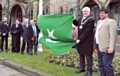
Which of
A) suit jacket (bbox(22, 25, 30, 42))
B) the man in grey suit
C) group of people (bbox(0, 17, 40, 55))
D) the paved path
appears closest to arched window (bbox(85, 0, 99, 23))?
group of people (bbox(0, 17, 40, 55))

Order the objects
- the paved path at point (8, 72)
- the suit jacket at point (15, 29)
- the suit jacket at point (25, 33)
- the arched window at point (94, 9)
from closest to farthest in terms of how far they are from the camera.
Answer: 1. the paved path at point (8, 72)
2. the suit jacket at point (25, 33)
3. the suit jacket at point (15, 29)
4. the arched window at point (94, 9)

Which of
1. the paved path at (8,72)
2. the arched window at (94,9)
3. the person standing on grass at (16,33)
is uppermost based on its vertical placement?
the arched window at (94,9)

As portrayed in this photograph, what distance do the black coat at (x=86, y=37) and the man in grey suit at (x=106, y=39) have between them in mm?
490

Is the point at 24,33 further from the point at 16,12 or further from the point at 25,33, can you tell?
the point at 16,12

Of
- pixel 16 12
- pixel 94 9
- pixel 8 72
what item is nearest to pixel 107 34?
pixel 8 72

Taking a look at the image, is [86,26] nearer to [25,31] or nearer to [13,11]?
[25,31]

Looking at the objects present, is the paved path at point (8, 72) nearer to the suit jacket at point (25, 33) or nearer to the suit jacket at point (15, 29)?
the suit jacket at point (25, 33)

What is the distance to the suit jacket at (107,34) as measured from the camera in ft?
15.9

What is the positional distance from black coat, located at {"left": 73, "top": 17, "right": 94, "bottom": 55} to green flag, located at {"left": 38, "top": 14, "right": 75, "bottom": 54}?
0.55 m

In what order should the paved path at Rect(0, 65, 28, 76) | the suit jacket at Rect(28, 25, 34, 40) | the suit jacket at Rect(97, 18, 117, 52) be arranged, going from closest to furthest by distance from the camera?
1. the suit jacket at Rect(97, 18, 117, 52)
2. the paved path at Rect(0, 65, 28, 76)
3. the suit jacket at Rect(28, 25, 34, 40)

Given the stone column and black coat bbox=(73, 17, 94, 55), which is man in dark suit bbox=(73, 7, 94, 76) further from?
the stone column

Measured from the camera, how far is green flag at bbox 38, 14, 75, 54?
20.9 feet

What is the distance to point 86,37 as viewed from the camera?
18.4 ft

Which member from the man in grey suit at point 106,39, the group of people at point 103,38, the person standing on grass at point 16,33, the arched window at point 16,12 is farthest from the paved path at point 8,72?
the arched window at point 16,12
